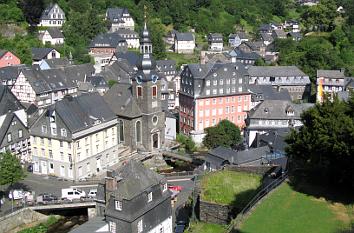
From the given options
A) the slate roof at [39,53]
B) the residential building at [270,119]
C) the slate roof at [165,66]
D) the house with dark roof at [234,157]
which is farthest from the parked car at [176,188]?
the slate roof at [39,53]

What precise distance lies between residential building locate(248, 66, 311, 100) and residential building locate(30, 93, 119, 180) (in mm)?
37980

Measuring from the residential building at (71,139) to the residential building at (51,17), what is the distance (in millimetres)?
62718

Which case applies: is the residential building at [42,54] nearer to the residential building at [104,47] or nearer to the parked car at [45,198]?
the residential building at [104,47]

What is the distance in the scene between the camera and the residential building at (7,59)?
3130 inches

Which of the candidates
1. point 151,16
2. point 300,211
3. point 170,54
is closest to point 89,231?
point 300,211

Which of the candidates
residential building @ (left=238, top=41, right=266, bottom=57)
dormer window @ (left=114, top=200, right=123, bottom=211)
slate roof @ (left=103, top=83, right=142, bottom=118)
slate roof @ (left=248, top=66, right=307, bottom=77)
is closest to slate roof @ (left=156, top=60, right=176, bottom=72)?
slate roof @ (left=248, top=66, right=307, bottom=77)

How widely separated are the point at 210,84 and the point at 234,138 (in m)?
8.59

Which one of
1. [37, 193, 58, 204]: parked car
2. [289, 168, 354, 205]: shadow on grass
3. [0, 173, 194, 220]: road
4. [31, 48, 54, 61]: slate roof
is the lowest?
[0, 173, 194, 220]: road

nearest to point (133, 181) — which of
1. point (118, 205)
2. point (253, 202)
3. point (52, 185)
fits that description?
point (118, 205)

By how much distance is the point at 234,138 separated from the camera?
55.8 meters

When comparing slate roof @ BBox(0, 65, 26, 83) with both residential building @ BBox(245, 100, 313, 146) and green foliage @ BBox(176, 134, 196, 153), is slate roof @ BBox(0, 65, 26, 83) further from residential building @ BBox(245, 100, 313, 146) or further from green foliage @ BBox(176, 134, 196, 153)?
residential building @ BBox(245, 100, 313, 146)

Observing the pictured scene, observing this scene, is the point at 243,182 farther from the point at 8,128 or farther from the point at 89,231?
the point at 8,128

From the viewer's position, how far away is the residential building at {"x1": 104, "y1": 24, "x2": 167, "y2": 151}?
5300 centimetres

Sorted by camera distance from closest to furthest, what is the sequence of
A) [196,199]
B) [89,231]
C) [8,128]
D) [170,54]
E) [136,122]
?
[196,199]
[89,231]
[8,128]
[136,122]
[170,54]
